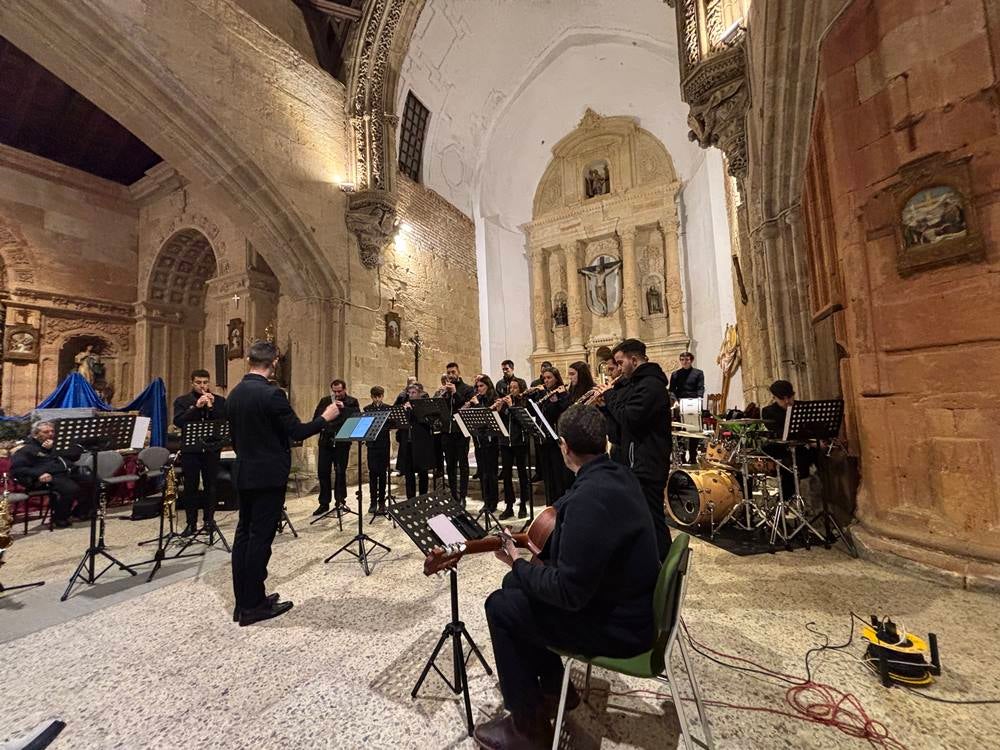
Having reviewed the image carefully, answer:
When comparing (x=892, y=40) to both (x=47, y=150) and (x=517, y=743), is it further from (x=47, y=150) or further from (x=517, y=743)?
(x=47, y=150)

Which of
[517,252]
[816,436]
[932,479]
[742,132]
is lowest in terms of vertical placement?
[932,479]

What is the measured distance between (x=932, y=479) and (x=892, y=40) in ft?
10.9

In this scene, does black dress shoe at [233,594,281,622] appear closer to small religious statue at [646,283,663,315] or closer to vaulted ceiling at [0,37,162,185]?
vaulted ceiling at [0,37,162,185]

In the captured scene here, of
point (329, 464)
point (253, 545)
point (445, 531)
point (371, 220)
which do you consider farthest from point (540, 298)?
point (445, 531)

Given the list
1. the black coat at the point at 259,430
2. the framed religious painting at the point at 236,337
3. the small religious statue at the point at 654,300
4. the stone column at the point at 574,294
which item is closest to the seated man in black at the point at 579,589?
the black coat at the point at 259,430

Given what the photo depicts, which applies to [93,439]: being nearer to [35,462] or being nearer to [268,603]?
[268,603]

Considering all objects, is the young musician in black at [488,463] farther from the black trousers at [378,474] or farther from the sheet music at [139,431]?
the sheet music at [139,431]

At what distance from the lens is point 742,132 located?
20.7ft

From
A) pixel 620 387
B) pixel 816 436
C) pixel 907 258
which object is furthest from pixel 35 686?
pixel 907 258

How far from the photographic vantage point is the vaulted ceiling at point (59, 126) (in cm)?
794

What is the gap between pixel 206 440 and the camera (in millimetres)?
4664

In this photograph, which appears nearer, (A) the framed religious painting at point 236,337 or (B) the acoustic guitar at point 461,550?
(B) the acoustic guitar at point 461,550

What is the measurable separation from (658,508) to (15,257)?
12.4 m

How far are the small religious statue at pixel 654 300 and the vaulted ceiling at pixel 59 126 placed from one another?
13.1m
